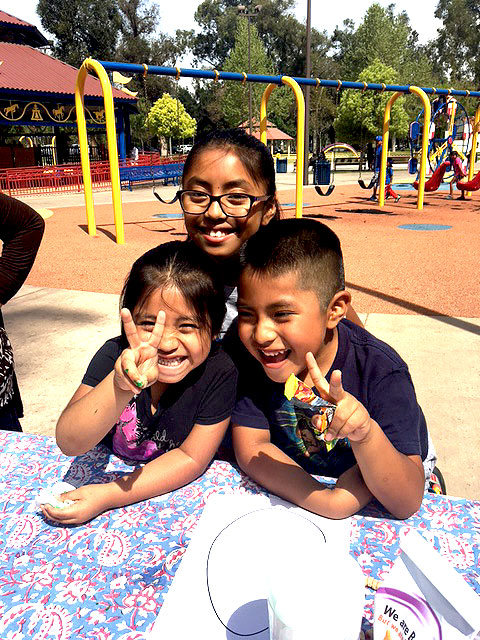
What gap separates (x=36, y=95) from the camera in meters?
17.1

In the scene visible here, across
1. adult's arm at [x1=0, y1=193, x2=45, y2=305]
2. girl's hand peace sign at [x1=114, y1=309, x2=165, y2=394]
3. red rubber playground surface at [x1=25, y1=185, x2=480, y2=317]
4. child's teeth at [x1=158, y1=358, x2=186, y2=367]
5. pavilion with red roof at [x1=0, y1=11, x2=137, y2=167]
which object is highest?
pavilion with red roof at [x1=0, y1=11, x2=137, y2=167]

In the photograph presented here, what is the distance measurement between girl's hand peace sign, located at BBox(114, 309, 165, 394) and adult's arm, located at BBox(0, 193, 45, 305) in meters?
0.84

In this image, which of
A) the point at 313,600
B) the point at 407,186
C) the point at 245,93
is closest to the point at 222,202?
the point at 313,600

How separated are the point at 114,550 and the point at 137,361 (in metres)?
0.37

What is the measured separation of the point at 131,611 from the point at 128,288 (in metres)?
0.72

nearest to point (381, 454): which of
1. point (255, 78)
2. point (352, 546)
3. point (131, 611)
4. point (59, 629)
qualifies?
point (352, 546)

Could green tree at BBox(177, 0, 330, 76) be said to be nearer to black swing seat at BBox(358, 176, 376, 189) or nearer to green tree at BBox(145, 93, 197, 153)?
green tree at BBox(145, 93, 197, 153)

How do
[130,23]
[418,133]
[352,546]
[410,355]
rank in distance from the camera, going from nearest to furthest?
[352,546] → [410,355] → [418,133] → [130,23]

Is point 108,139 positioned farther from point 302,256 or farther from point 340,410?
point 340,410

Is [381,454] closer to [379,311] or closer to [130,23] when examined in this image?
[379,311]

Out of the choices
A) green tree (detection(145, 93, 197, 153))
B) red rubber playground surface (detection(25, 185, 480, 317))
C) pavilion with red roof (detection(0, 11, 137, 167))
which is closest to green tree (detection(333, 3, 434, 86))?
green tree (detection(145, 93, 197, 153))

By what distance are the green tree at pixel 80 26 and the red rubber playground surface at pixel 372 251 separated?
37.7 metres

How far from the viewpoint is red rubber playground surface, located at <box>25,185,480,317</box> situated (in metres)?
5.09

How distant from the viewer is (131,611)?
88 centimetres
